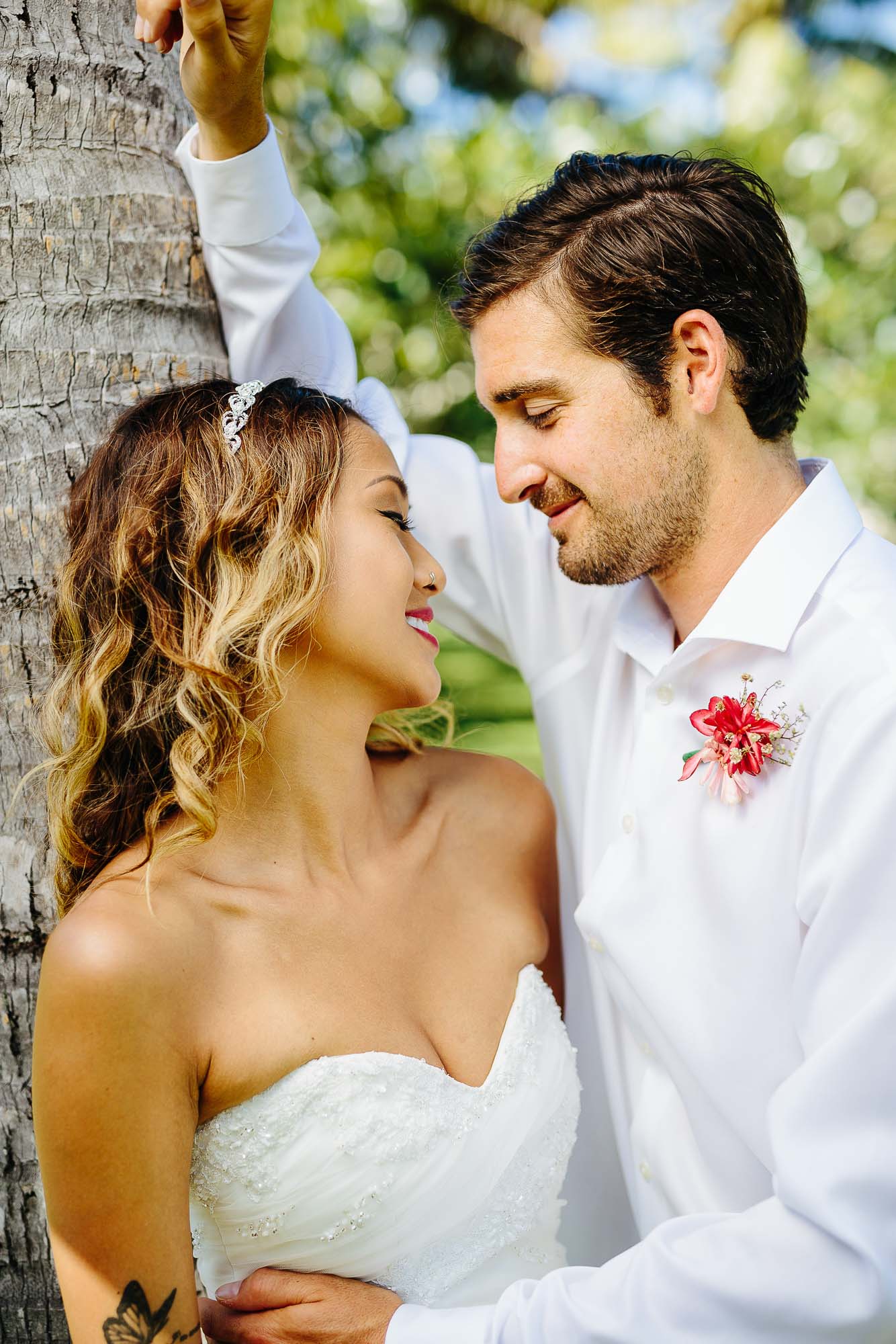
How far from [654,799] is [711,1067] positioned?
588mm

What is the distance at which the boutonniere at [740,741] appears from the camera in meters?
2.41

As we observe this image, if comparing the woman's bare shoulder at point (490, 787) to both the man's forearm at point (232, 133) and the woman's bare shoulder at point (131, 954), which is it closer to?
the woman's bare shoulder at point (131, 954)

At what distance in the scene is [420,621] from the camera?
2.57m

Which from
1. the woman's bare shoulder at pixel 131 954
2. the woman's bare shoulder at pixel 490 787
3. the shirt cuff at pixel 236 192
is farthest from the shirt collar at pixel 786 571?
the shirt cuff at pixel 236 192

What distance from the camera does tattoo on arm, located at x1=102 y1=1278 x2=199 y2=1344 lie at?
1.91m

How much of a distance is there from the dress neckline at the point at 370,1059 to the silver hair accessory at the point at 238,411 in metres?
1.23

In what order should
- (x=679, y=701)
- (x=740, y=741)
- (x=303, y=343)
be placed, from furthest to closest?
(x=303, y=343)
(x=679, y=701)
(x=740, y=741)

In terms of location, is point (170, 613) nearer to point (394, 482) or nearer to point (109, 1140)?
point (394, 482)

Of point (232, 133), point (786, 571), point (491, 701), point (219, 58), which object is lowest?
point (491, 701)

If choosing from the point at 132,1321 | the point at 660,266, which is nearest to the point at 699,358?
the point at 660,266

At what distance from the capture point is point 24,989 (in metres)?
2.45

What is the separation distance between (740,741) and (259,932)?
3.53ft

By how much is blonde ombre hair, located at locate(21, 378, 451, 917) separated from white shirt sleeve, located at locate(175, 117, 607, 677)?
1.78ft

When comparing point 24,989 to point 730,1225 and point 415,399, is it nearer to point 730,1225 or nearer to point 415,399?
point 730,1225
